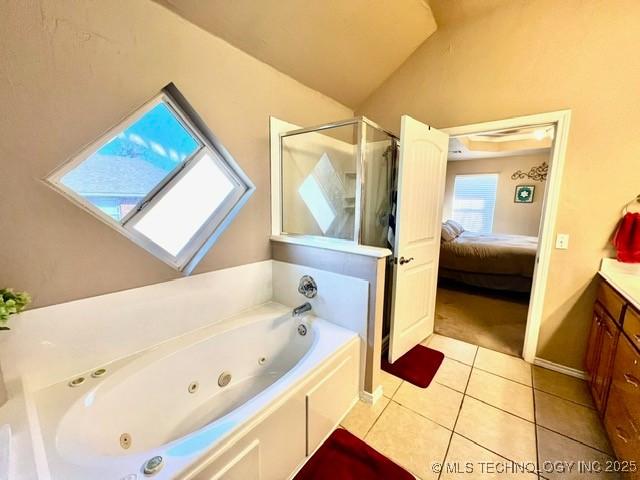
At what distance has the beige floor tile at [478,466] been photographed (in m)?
1.27

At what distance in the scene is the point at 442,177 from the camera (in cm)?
227

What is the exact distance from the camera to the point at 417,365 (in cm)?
211

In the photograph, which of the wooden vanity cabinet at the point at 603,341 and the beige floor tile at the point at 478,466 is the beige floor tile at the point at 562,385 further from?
the beige floor tile at the point at 478,466

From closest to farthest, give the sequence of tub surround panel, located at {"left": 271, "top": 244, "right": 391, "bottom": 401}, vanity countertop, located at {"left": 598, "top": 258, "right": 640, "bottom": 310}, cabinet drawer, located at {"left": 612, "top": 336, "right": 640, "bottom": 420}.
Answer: cabinet drawer, located at {"left": 612, "top": 336, "right": 640, "bottom": 420}, vanity countertop, located at {"left": 598, "top": 258, "right": 640, "bottom": 310}, tub surround panel, located at {"left": 271, "top": 244, "right": 391, "bottom": 401}

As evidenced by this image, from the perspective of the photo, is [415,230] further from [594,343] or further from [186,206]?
[186,206]

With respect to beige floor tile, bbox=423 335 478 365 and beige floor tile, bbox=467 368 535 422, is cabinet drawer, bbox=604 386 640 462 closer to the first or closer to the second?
beige floor tile, bbox=467 368 535 422

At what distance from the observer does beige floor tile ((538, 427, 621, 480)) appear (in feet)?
4.13

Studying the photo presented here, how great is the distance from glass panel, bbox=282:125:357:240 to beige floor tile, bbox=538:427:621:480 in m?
1.67

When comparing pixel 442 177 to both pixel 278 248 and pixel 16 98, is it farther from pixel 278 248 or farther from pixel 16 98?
pixel 16 98

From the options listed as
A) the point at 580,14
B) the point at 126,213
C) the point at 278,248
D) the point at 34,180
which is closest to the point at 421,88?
the point at 580,14

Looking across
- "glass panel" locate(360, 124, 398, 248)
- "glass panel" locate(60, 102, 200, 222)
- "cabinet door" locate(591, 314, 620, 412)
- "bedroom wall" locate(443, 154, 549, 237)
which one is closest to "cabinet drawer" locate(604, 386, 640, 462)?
"cabinet door" locate(591, 314, 620, 412)

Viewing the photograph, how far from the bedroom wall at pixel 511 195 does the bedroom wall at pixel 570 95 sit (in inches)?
160

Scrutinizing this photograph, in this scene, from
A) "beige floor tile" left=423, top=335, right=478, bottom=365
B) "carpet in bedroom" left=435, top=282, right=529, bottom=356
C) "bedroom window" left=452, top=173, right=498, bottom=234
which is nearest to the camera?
"beige floor tile" left=423, top=335, right=478, bottom=365

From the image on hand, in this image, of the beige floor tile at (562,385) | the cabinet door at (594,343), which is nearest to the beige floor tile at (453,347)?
the beige floor tile at (562,385)
